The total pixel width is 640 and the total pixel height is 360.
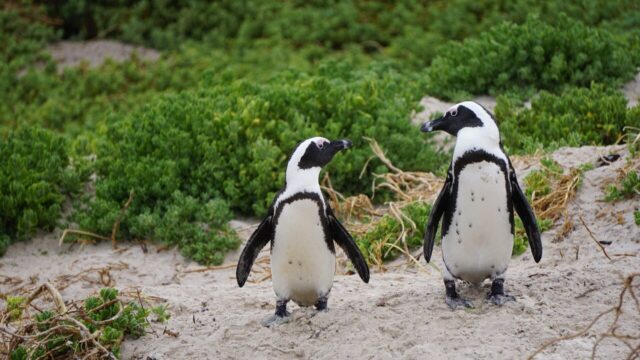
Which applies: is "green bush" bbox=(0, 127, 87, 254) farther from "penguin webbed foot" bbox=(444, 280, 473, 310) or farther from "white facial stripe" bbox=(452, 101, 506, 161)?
"white facial stripe" bbox=(452, 101, 506, 161)

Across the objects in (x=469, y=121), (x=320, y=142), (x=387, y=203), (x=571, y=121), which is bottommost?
(x=387, y=203)

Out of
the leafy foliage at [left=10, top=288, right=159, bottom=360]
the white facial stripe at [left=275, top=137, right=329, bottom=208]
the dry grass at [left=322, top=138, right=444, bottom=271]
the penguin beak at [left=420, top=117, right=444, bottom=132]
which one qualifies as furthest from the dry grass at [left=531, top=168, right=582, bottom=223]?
the leafy foliage at [left=10, top=288, right=159, bottom=360]

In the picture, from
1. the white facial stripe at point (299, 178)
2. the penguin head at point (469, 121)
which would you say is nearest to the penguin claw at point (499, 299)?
the penguin head at point (469, 121)

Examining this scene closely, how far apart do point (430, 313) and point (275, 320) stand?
788 millimetres

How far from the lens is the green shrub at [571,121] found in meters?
7.86

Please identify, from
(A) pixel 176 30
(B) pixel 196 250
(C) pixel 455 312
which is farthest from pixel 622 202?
(A) pixel 176 30

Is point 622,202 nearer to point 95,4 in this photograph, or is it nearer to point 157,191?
point 157,191

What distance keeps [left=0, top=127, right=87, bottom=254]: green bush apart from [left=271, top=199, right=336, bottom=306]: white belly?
10.4ft

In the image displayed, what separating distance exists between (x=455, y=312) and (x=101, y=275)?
288 cm

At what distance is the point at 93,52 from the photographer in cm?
1303

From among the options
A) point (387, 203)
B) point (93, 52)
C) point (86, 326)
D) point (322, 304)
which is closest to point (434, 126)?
point (322, 304)

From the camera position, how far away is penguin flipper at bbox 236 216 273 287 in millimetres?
4902

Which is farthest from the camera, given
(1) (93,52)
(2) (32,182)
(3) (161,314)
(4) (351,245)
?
(1) (93,52)

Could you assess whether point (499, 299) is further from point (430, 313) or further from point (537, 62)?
point (537, 62)
